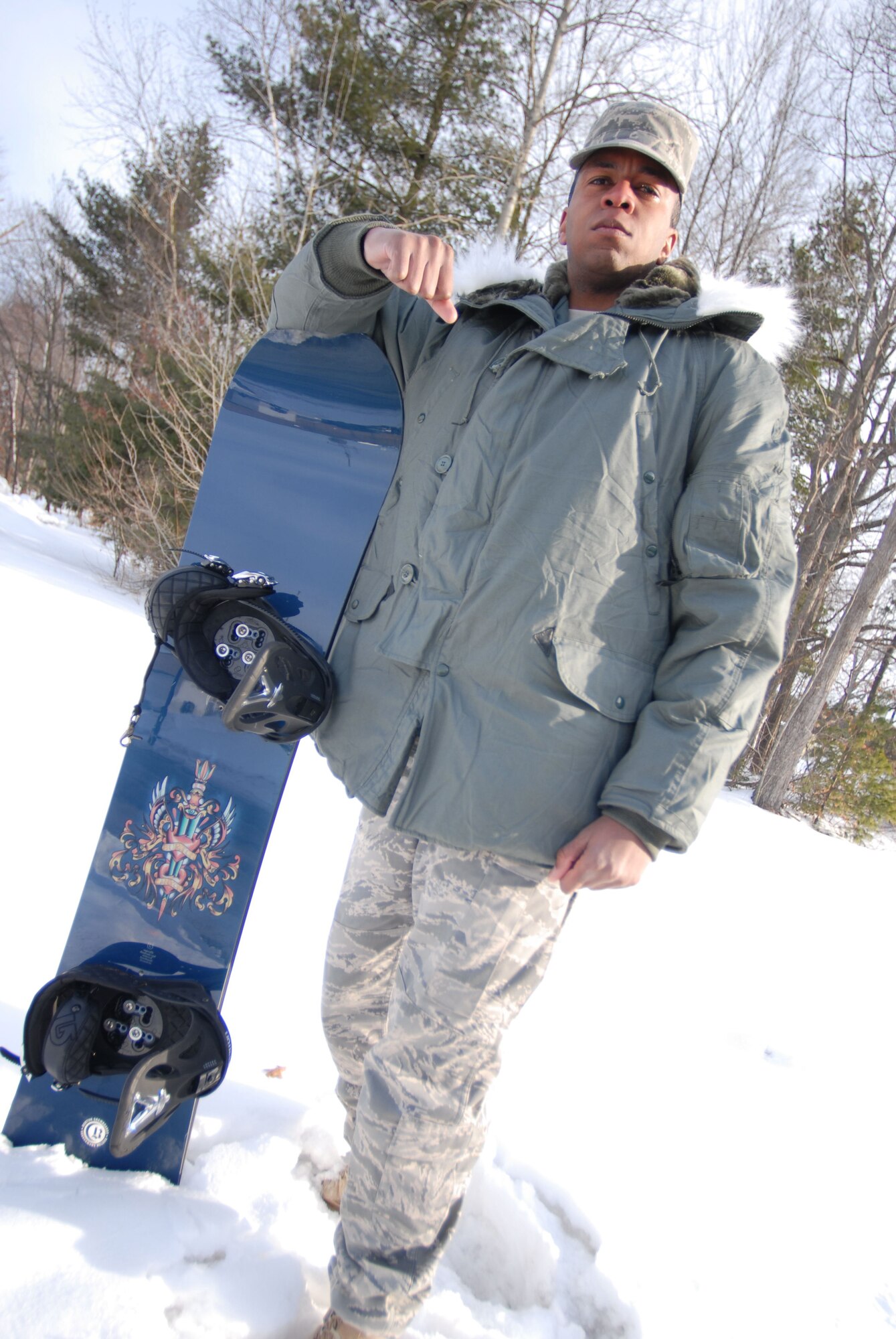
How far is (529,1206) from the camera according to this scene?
5.07 feet

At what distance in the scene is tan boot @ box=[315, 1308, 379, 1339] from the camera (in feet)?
3.54

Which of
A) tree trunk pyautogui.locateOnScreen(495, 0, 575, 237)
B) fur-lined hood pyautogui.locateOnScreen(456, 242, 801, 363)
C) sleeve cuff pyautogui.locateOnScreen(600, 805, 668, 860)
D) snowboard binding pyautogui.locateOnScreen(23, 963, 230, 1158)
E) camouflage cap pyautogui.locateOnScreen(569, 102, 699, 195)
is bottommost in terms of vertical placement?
snowboard binding pyautogui.locateOnScreen(23, 963, 230, 1158)

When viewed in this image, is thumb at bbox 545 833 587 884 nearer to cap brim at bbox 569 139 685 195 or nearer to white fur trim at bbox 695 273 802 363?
white fur trim at bbox 695 273 802 363

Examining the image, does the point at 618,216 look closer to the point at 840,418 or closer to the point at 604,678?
the point at 604,678

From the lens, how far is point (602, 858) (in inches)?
39.9

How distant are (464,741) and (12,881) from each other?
1.56 meters

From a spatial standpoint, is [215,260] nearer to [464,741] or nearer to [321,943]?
[321,943]

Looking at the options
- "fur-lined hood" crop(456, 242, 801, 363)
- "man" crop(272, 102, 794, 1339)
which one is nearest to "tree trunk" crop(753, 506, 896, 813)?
"fur-lined hood" crop(456, 242, 801, 363)

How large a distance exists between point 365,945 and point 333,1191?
513 mm

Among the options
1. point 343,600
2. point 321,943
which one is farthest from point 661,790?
point 321,943

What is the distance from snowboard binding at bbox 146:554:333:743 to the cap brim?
35.9 inches

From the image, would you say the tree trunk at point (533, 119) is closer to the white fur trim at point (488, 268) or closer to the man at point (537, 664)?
the white fur trim at point (488, 268)

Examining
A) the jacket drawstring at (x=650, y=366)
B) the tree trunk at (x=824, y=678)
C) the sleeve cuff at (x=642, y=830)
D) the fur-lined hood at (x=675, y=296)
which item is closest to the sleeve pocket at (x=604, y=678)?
the sleeve cuff at (x=642, y=830)

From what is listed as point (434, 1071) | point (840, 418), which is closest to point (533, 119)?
point (840, 418)
